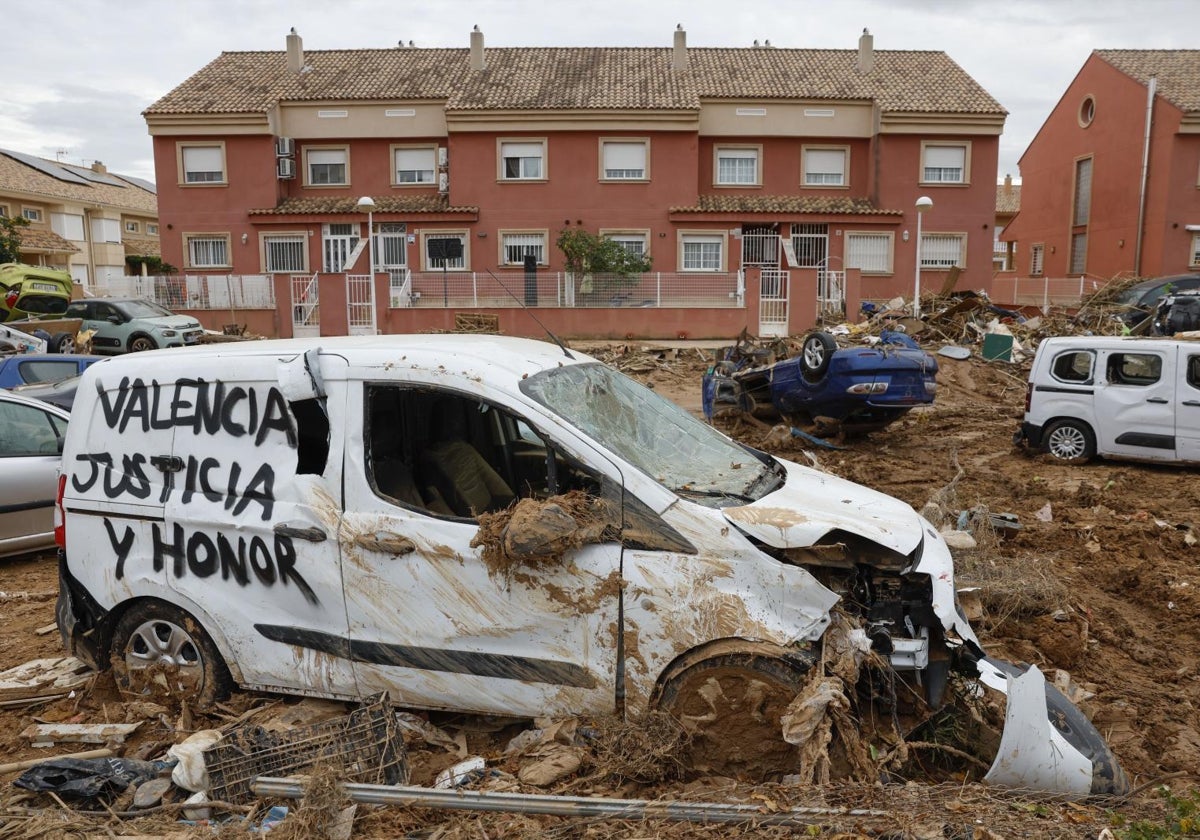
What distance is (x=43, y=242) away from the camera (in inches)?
1825

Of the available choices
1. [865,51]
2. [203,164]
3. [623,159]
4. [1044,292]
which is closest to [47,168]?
[203,164]

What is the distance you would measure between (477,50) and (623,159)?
7.82 m

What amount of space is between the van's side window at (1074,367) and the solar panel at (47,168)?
184 ft

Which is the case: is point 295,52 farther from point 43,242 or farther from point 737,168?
point 43,242

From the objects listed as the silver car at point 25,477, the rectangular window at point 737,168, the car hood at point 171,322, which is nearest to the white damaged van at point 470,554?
the silver car at point 25,477

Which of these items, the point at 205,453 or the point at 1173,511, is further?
the point at 1173,511

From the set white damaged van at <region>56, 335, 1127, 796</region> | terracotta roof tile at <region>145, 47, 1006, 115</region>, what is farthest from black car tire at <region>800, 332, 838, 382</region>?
terracotta roof tile at <region>145, 47, 1006, 115</region>

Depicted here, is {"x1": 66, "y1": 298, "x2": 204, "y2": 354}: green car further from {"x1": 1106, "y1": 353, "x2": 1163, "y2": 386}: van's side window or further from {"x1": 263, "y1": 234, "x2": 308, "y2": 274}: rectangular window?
{"x1": 1106, "y1": 353, "x2": 1163, "y2": 386}: van's side window

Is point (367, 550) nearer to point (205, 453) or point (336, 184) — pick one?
point (205, 453)

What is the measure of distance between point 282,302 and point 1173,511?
25313 millimetres

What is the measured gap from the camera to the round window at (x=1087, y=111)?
126 ft

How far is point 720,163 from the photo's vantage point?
3350 cm

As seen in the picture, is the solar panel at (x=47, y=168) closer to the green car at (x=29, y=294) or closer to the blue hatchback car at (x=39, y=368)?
the green car at (x=29, y=294)

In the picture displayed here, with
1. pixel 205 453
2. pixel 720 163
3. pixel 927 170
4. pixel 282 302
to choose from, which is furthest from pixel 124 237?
pixel 205 453
